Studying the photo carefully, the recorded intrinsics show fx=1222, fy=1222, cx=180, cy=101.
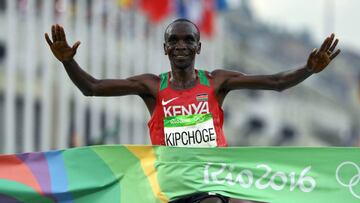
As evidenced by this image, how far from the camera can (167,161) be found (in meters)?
9.61

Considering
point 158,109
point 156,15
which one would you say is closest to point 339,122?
point 156,15

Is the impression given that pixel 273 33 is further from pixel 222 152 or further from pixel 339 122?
pixel 222 152

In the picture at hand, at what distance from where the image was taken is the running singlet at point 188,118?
32.3 ft

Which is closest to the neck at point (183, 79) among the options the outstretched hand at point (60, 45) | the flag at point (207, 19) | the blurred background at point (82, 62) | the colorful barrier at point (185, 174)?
the colorful barrier at point (185, 174)

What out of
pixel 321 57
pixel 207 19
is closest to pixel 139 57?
pixel 207 19

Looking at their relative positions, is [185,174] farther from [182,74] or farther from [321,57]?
[321,57]

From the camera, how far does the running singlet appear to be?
9.84 meters

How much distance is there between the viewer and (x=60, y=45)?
9.67m

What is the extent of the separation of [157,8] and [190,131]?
40.7 meters

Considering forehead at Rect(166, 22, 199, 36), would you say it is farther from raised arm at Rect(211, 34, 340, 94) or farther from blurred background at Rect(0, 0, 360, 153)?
blurred background at Rect(0, 0, 360, 153)

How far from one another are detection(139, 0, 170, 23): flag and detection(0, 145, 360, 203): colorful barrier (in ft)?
133

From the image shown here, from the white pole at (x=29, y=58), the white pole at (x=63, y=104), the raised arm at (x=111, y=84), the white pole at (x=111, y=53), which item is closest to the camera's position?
the raised arm at (x=111, y=84)

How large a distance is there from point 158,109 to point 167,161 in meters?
0.53

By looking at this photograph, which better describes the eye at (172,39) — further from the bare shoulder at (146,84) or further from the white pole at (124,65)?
the white pole at (124,65)
